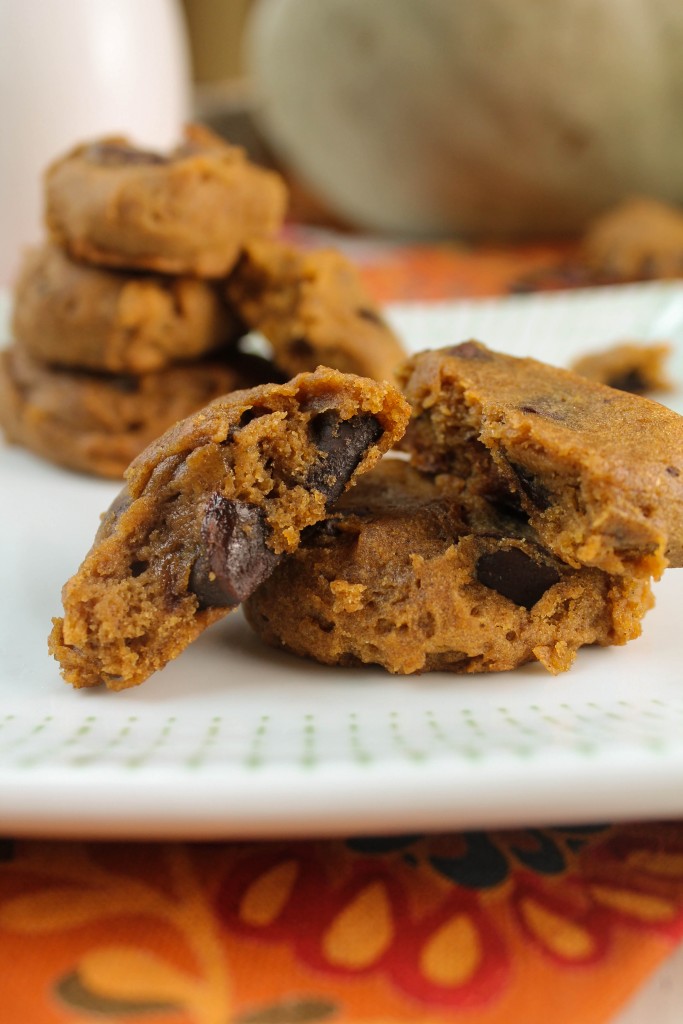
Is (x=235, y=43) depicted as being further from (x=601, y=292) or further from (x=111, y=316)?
(x=111, y=316)

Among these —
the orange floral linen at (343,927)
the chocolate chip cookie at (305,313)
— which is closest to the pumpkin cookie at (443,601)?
the orange floral linen at (343,927)

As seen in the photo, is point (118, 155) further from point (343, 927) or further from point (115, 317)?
point (343, 927)

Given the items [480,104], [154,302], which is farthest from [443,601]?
[480,104]

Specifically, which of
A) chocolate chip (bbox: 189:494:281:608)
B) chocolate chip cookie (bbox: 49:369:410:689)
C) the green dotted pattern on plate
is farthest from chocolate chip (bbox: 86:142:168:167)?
the green dotted pattern on plate

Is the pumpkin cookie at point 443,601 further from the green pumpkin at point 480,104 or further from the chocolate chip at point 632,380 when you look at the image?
the green pumpkin at point 480,104

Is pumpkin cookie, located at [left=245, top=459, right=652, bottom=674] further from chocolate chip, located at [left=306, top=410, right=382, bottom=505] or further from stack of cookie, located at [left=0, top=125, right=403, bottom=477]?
stack of cookie, located at [left=0, top=125, right=403, bottom=477]

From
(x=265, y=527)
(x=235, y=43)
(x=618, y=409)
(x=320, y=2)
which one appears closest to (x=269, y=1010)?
(x=265, y=527)
